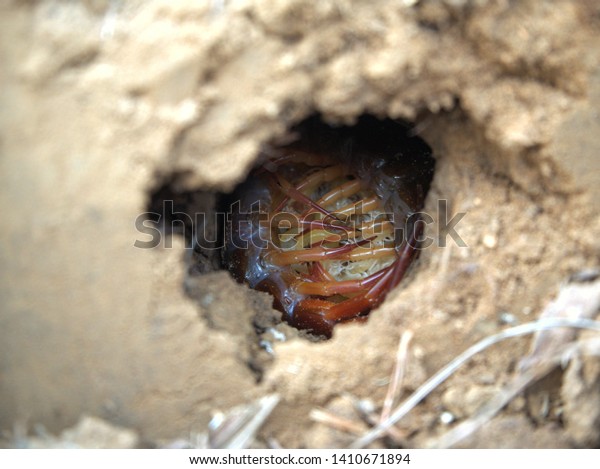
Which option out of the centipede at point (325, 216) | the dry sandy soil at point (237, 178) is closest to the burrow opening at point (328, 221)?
the centipede at point (325, 216)

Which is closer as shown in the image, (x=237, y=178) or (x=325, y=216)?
(x=237, y=178)

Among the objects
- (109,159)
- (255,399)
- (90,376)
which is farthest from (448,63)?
(90,376)

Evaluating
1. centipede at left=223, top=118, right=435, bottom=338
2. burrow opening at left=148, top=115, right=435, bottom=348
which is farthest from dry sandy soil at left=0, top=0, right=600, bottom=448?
centipede at left=223, top=118, right=435, bottom=338

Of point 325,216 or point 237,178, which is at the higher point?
point 237,178

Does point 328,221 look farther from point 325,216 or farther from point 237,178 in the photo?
point 237,178

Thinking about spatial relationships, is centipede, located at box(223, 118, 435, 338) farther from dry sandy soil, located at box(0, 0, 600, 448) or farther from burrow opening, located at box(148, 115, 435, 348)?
dry sandy soil, located at box(0, 0, 600, 448)

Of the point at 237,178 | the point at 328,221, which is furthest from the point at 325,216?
the point at 237,178

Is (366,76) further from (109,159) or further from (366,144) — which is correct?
(366,144)
